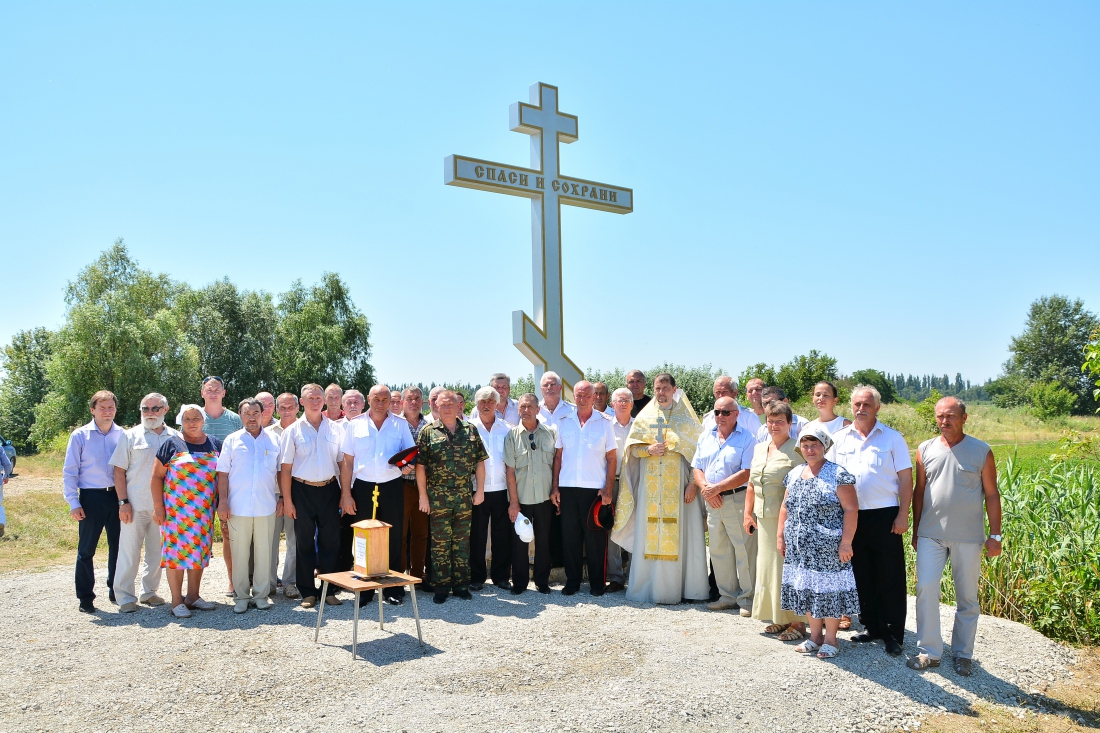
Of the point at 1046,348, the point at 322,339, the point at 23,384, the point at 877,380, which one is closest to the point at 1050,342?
the point at 1046,348

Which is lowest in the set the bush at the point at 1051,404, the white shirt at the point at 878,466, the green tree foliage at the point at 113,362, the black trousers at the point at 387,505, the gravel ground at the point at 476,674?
the gravel ground at the point at 476,674

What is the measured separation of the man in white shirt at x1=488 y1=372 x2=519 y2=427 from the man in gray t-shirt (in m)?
4.07

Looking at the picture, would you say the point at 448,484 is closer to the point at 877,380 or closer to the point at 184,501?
the point at 184,501

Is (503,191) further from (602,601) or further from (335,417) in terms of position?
(602,601)

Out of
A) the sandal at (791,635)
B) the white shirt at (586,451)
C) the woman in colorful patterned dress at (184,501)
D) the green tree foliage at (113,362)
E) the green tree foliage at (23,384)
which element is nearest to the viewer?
the sandal at (791,635)

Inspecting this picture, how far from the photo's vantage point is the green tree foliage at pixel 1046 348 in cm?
5438

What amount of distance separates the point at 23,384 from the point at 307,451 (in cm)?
4659

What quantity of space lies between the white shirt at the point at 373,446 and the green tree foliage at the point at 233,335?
33435mm

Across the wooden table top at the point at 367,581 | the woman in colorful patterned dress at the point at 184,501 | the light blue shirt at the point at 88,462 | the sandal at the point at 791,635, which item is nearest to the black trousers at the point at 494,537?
the wooden table top at the point at 367,581

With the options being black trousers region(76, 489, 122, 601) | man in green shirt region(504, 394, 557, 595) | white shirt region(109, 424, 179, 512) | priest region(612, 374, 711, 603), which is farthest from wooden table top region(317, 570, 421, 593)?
black trousers region(76, 489, 122, 601)

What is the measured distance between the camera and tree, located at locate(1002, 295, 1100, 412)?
54.4m

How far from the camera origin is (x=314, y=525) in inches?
279

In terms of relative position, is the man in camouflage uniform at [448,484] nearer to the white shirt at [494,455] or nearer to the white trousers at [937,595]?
the white shirt at [494,455]

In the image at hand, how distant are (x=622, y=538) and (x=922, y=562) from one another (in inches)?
112
